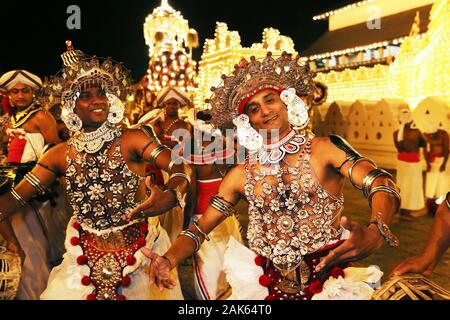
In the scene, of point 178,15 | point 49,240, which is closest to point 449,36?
point 178,15

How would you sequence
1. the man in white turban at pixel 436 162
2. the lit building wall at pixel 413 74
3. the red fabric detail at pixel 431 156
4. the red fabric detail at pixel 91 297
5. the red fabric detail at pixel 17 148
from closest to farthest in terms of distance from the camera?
1. the red fabric detail at pixel 91 297
2. the red fabric detail at pixel 17 148
3. the man in white turban at pixel 436 162
4. the red fabric detail at pixel 431 156
5. the lit building wall at pixel 413 74

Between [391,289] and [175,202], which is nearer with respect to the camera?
[391,289]

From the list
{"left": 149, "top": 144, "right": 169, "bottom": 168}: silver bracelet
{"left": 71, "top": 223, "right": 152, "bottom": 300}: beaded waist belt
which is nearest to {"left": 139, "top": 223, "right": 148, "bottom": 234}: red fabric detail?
{"left": 71, "top": 223, "right": 152, "bottom": 300}: beaded waist belt

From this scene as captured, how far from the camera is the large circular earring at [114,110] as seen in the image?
3.62 metres

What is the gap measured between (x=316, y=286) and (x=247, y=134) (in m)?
0.93

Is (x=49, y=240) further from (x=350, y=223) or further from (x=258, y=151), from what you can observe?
(x=350, y=223)

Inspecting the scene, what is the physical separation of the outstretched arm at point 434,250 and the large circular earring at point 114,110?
2117mm

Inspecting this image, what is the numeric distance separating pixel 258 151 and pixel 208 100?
459 mm

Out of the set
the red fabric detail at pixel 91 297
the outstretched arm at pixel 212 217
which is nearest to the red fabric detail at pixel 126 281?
the red fabric detail at pixel 91 297

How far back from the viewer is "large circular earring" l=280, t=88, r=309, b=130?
111 inches

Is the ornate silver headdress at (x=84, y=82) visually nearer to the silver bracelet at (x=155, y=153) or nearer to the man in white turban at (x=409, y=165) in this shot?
the silver bracelet at (x=155, y=153)

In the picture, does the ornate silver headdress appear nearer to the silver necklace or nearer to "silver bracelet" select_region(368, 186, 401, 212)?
the silver necklace

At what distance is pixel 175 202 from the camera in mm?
3238

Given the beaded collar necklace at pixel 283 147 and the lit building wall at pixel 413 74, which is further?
the lit building wall at pixel 413 74
